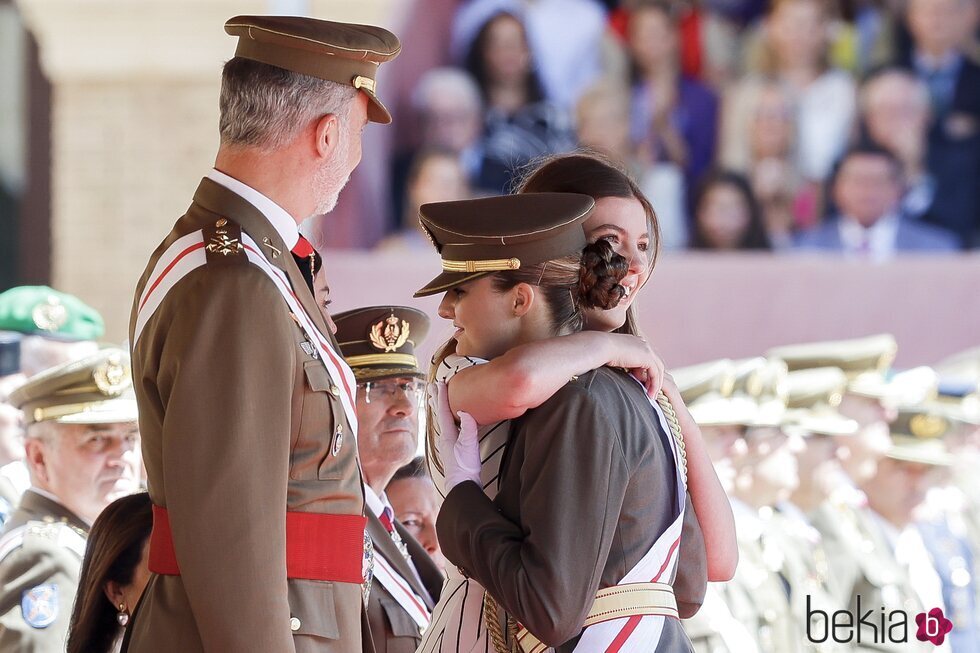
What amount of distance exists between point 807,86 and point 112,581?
5.98 metres

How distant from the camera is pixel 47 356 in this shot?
4.78m

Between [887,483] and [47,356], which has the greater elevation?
[47,356]

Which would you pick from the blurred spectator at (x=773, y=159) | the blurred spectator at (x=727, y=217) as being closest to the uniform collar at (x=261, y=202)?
the blurred spectator at (x=727, y=217)

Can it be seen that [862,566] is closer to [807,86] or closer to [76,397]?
[807,86]

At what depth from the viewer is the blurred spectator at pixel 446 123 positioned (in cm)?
754

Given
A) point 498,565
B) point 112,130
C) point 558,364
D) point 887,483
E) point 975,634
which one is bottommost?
point 975,634

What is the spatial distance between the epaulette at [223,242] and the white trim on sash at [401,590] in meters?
1.06

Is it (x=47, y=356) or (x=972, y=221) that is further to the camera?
(x=972, y=221)

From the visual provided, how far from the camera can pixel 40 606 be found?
333cm

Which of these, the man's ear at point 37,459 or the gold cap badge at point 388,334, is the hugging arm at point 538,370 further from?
the man's ear at point 37,459

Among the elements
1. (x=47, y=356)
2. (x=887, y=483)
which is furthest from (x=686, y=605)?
(x=887, y=483)

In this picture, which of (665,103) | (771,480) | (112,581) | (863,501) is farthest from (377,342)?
Answer: (665,103)

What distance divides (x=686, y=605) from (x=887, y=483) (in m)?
4.00

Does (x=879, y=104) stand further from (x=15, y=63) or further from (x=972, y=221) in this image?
(x=15, y=63)
